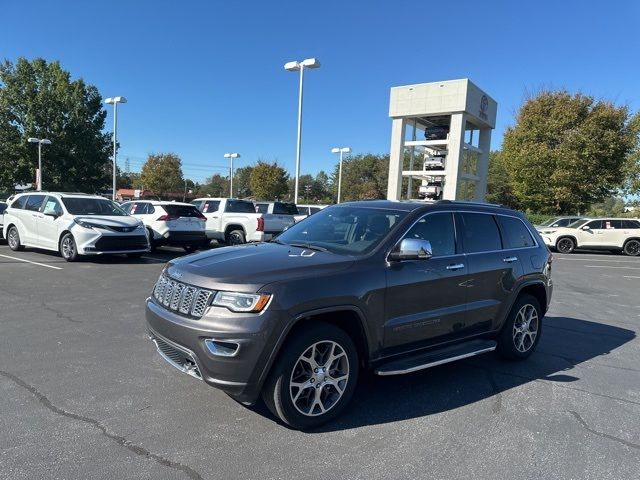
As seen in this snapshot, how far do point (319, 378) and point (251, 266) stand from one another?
0.99 metres

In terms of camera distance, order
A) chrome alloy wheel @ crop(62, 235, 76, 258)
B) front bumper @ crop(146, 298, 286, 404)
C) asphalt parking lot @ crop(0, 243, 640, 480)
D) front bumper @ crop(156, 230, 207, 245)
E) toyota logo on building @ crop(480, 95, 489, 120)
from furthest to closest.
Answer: toyota logo on building @ crop(480, 95, 489, 120), front bumper @ crop(156, 230, 207, 245), chrome alloy wheel @ crop(62, 235, 76, 258), front bumper @ crop(146, 298, 286, 404), asphalt parking lot @ crop(0, 243, 640, 480)

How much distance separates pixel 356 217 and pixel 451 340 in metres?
A: 1.48

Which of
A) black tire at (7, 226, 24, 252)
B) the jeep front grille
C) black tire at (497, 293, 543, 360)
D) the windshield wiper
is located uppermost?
the windshield wiper

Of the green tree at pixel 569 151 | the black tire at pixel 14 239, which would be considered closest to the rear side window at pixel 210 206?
the black tire at pixel 14 239

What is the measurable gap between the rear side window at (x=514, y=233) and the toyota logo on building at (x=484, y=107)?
23054 millimetres

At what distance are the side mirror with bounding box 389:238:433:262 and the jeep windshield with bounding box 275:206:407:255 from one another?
20 centimetres

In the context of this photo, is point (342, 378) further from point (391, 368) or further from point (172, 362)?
point (172, 362)

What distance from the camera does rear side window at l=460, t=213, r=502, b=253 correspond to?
483 cm

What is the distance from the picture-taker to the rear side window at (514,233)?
5.36 metres

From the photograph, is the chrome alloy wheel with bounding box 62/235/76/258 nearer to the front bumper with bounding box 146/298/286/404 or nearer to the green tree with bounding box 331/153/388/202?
the front bumper with bounding box 146/298/286/404

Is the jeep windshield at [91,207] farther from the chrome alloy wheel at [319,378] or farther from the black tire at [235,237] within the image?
the chrome alloy wheel at [319,378]

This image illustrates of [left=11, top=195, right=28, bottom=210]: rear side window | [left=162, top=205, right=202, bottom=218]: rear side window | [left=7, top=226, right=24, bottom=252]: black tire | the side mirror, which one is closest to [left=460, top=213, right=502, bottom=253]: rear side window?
the side mirror

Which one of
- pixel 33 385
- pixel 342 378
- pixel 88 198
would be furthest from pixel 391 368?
pixel 88 198

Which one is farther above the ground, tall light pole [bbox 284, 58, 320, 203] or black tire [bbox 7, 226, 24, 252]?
tall light pole [bbox 284, 58, 320, 203]
